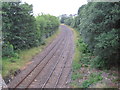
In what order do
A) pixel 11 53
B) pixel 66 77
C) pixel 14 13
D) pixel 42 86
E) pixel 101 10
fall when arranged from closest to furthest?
1. pixel 42 86
2. pixel 101 10
3. pixel 66 77
4. pixel 11 53
5. pixel 14 13

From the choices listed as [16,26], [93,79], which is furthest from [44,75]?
[16,26]

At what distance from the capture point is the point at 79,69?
1509 cm

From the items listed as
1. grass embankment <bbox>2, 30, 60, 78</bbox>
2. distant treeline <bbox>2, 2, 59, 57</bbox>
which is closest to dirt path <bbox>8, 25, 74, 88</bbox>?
grass embankment <bbox>2, 30, 60, 78</bbox>

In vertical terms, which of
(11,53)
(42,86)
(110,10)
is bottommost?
(42,86)

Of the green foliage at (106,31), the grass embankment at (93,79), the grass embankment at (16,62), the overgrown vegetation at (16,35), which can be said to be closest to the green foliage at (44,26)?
the overgrown vegetation at (16,35)

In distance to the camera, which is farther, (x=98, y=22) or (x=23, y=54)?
(x=23, y=54)

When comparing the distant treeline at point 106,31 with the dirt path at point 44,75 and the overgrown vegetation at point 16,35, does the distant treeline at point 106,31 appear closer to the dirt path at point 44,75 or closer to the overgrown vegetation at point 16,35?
the dirt path at point 44,75

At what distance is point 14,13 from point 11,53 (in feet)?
15.6

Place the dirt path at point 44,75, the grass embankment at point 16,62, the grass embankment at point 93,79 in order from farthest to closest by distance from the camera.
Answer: the grass embankment at point 16,62, the dirt path at point 44,75, the grass embankment at point 93,79

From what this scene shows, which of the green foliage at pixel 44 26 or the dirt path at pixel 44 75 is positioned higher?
the green foliage at pixel 44 26

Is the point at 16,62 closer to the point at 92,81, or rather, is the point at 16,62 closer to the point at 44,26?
the point at 92,81

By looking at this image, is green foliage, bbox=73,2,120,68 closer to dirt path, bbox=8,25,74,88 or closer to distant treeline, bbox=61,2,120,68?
distant treeline, bbox=61,2,120,68

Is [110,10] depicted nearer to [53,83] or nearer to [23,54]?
[53,83]

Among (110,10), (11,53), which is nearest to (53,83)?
(110,10)
